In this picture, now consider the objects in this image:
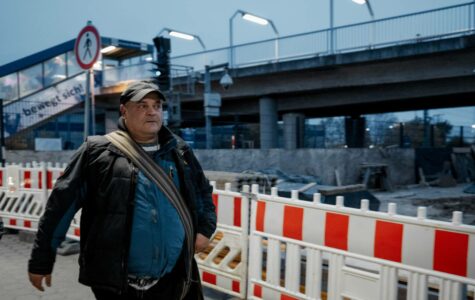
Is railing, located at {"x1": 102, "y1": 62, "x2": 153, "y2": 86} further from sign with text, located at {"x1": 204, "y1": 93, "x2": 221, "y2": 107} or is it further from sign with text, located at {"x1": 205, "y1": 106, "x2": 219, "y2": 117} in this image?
sign with text, located at {"x1": 205, "y1": 106, "x2": 219, "y2": 117}

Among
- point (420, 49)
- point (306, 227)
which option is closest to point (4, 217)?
point (306, 227)

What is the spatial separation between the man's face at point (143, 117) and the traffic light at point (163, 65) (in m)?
7.15

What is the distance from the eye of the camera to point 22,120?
635 inches

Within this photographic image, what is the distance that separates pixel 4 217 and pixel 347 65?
1545cm

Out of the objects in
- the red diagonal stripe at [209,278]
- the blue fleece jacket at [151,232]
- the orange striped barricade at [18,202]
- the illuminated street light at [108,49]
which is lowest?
the red diagonal stripe at [209,278]

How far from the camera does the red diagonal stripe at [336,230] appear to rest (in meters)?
3.08

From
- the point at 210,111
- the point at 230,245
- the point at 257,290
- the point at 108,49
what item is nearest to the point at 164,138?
the point at 230,245

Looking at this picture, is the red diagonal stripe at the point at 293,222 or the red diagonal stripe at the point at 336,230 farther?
the red diagonal stripe at the point at 293,222

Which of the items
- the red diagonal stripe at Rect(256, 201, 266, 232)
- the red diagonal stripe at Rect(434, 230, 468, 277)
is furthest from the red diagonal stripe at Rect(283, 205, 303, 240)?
the red diagonal stripe at Rect(434, 230, 468, 277)

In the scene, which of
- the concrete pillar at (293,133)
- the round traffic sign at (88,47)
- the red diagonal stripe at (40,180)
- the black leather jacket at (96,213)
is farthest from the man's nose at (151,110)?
Result: the concrete pillar at (293,133)

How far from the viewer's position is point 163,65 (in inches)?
372

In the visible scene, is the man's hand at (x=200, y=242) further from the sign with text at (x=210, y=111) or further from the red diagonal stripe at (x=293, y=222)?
the sign with text at (x=210, y=111)

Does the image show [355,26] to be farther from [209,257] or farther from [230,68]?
[209,257]

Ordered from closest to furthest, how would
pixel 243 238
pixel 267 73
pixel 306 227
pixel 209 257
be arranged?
pixel 306 227 → pixel 243 238 → pixel 209 257 → pixel 267 73
